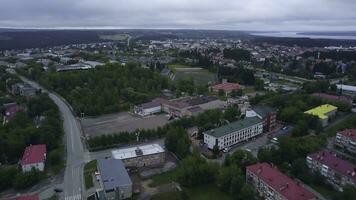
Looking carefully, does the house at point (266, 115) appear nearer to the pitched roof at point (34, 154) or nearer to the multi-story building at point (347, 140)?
the multi-story building at point (347, 140)

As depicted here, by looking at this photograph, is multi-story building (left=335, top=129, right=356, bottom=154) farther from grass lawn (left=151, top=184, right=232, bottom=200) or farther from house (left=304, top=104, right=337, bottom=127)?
grass lawn (left=151, top=184, right=232, bottom=200)

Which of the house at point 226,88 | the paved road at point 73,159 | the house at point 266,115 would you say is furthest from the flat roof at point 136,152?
the house at point 226,88

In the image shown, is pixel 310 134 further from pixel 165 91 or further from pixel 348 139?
pixel 165 91

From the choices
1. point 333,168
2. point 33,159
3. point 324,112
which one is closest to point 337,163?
point 333,168

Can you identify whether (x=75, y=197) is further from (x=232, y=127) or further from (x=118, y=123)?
(x=118, y=123)

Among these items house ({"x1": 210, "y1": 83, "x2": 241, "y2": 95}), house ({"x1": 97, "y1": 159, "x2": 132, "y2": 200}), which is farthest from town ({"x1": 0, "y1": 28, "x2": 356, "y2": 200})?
house ({"x1": 210, "y1": 83, "x2": 241, "y2": 95})

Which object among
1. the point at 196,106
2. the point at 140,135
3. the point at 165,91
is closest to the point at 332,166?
the point at 140,135
